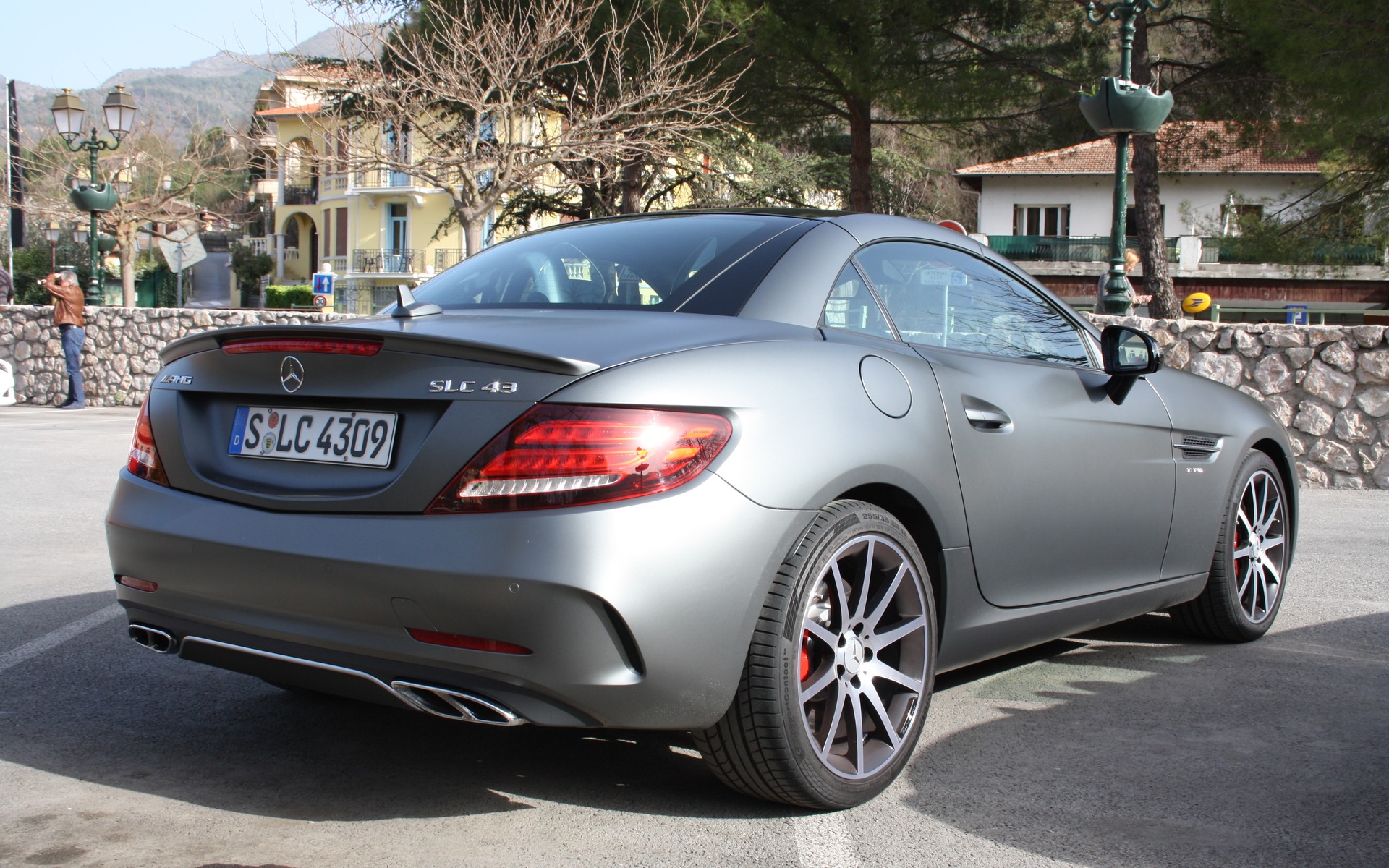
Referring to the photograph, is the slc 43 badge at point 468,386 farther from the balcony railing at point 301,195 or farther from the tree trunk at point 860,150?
the balcony railing at point 301,195

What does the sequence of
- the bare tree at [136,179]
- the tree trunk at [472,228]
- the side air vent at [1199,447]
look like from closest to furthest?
the side air vent at [1199,447] < the tree trunk at [472,228] < the bare tree at [136,179]

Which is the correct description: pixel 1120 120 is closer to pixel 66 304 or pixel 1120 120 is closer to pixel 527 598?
pixel 527 598

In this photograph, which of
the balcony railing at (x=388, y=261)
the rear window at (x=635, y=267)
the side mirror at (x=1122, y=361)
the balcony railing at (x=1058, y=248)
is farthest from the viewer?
the balcony railing at (x=388, y=261)

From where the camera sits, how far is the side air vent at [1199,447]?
4.39 metres

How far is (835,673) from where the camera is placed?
3014mm

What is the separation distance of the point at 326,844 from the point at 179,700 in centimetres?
134

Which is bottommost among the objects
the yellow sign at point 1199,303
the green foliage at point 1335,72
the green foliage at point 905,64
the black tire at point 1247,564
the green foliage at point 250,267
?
the black tire at point 1247,564

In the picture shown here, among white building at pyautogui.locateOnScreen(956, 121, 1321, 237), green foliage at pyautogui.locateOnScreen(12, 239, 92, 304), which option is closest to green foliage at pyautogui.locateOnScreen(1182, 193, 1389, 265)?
white building at pyautogui.locateOnScreen(956, 121, 1321, 237)

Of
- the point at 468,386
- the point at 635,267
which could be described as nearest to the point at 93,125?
the point at 635,267

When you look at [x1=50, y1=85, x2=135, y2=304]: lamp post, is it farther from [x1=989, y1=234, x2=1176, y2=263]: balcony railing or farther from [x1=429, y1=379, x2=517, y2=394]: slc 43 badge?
[x1=989, y1=234, x2=1176, y2=263]: balcony railing

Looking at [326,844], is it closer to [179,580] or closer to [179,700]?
[179,580]

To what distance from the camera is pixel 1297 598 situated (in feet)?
19.1

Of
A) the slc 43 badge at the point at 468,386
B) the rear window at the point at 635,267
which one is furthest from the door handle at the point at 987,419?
the slc 43 badge at the point at 468,386

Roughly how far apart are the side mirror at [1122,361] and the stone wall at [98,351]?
15292 millimetres
